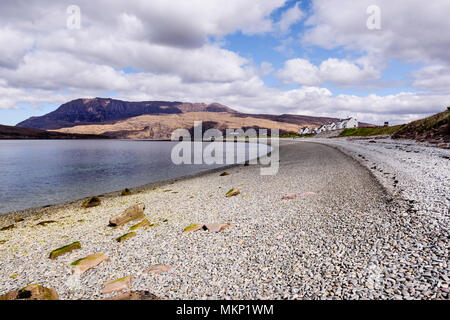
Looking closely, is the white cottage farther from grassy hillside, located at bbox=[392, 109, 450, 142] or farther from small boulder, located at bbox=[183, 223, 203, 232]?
small boulder, located at bbox=[183, 223, 203, 232]

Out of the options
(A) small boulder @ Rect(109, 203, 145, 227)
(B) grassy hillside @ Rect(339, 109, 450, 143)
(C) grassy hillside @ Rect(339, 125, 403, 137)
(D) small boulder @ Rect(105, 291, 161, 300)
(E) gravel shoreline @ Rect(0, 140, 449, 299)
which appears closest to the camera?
(E) gravel shoreline @ Rect(0, 140, 449, 299)

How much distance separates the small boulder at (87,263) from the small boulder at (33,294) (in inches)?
47.4

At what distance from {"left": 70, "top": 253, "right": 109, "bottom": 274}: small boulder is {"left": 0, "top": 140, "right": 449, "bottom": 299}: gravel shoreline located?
0.78ft

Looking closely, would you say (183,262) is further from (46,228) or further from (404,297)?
(46,228)

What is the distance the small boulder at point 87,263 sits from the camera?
7.68 metres

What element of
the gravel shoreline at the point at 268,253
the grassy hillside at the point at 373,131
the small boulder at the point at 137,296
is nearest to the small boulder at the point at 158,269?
the gravel shoreline at the point at 268,253

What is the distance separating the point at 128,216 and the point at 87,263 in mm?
4847

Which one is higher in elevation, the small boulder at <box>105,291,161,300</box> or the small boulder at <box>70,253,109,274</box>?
the small boulder at <box>105,291,161,300</box>

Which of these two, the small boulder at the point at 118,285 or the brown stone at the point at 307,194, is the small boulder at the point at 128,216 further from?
the brown stone at the point at 307,194

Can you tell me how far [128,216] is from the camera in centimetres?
1277

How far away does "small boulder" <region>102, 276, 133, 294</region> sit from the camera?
638 centimetres

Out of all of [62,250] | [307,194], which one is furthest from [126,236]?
[307,194]

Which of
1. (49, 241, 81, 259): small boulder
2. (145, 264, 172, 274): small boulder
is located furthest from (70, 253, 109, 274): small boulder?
(145, 264, 172, 274): small boulder

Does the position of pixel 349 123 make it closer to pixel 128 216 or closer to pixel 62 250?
pixel 128 216
